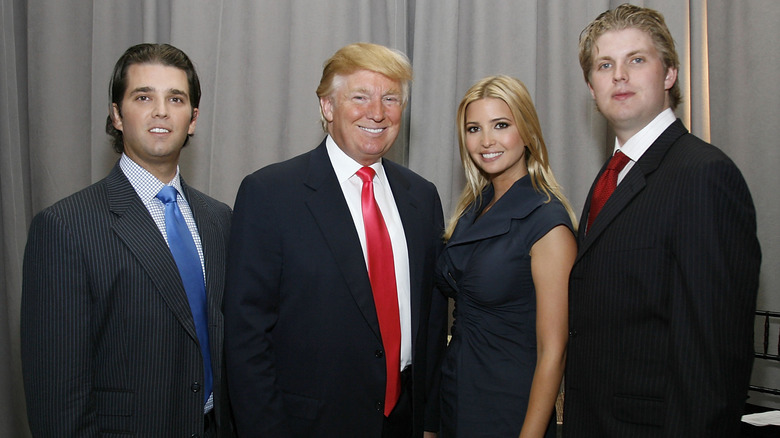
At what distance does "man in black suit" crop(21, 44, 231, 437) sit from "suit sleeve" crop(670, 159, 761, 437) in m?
1.20

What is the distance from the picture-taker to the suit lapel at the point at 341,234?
1596 millimetres

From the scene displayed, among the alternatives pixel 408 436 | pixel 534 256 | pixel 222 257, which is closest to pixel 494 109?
pixel 534 256

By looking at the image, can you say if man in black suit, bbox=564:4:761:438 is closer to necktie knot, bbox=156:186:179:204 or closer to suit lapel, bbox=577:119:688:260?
suit lapel, bbox=577:119:688:260

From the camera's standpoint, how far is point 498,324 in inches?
65.7

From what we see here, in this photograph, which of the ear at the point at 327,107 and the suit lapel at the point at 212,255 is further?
the ear at the point at 327,107

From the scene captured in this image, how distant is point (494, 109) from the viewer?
5.94ft

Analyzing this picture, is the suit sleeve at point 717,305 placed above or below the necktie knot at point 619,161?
below

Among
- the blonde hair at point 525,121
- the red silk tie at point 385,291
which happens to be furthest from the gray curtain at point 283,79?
the red silk tie at point 385,291

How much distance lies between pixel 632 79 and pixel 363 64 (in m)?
0.77

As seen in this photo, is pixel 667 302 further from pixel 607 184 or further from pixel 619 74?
pixel 619 74

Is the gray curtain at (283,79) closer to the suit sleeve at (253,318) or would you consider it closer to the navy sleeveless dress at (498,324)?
the navy sleeveless dress at (498,324)

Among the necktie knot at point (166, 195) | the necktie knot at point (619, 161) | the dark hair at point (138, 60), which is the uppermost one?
the dark hair at point (138, 60)

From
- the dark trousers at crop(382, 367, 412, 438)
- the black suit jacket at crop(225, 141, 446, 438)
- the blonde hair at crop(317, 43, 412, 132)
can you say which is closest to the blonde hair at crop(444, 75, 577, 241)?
the blonde hair at crop(317, 43, 412, 132)

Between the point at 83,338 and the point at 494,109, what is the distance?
1334 mm
